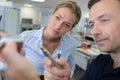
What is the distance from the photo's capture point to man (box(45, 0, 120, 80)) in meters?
0.92

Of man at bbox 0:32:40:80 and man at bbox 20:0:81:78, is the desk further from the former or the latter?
man at bbox 0:32:40:80

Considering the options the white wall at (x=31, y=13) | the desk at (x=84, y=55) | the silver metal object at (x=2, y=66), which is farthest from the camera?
the white wall at (x=31, y=13)

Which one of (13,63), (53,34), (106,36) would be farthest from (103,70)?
(13,63)

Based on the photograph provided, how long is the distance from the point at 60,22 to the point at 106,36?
417 mm

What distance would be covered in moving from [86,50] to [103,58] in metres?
Answer: 2.50

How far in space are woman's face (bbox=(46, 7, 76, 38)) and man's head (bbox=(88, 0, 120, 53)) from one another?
262 mm

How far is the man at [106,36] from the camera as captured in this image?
92 centimetres

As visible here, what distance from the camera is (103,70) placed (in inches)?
39.9

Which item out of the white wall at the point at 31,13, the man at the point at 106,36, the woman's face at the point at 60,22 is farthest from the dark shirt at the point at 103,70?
the white wall at the point at 31,13

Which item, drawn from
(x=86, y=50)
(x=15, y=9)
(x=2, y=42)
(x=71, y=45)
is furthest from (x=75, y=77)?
(x=2, y=42)

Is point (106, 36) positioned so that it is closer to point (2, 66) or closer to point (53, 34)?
point (53, 34)

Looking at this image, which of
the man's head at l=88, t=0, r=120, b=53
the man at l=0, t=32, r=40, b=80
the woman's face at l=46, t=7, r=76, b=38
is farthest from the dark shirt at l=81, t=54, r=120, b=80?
the man at l=0, t=32, r=40, b=80

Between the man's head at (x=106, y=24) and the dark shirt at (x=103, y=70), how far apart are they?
0.10m

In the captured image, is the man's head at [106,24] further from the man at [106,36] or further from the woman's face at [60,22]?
the woman's face at [60,22]
